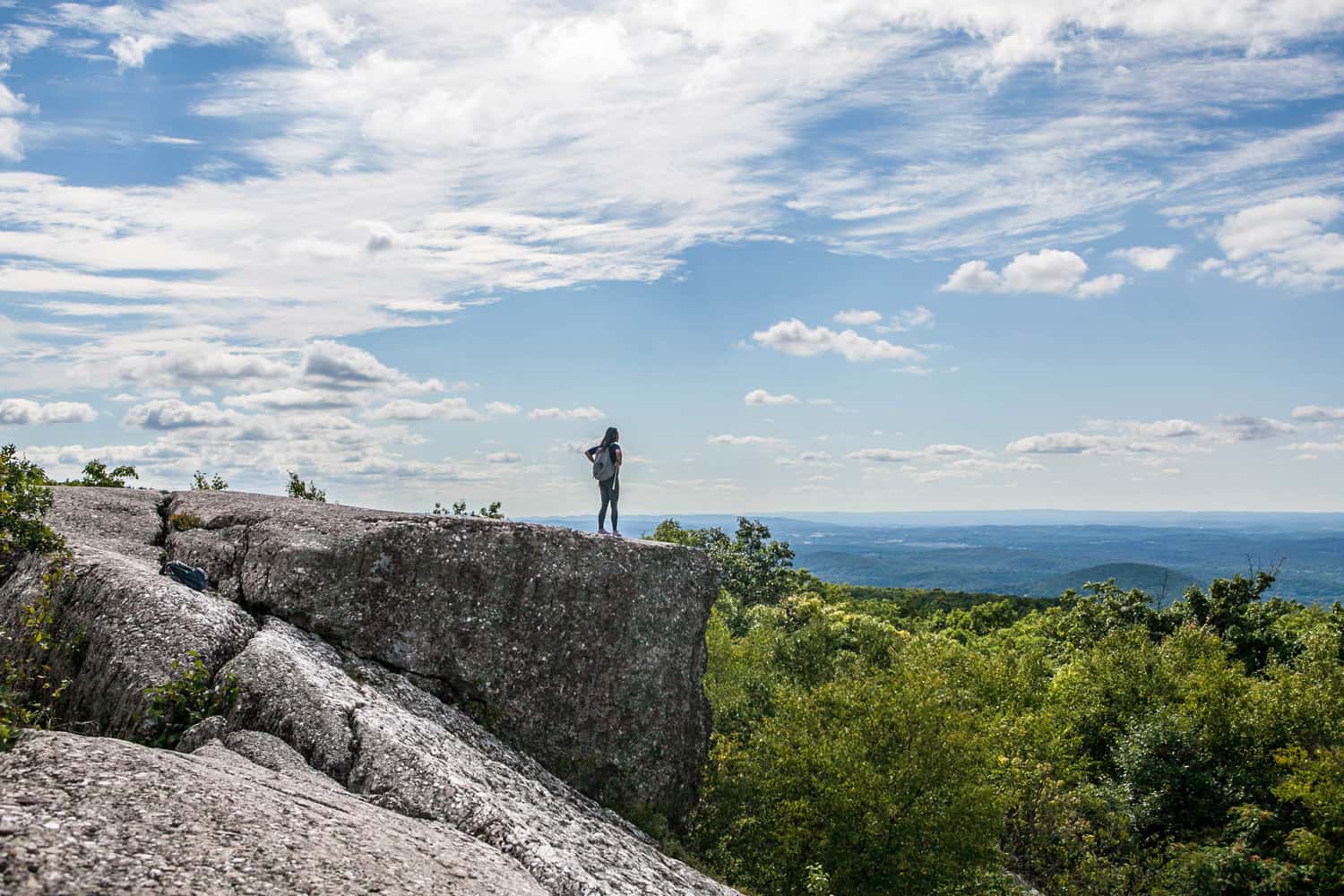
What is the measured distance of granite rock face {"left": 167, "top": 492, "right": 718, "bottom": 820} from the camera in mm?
18484

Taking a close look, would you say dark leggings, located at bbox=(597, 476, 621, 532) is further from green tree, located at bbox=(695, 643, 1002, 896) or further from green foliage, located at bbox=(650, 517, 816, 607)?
green foliage, located at bbox=(650, 517, 816, 607)

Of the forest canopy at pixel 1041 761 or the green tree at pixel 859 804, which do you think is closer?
the green tree at pixel 859 804

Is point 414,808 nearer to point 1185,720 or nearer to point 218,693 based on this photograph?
point 218,693

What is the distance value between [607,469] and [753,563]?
5661 cm

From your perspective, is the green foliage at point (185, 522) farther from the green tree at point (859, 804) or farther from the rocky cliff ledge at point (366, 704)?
the green tree at point (859, 804)

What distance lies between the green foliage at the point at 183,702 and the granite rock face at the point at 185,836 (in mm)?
3029

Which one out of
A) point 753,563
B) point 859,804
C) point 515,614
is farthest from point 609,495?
point 753,563

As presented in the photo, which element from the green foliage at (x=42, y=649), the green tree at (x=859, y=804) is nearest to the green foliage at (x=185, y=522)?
the green foliage at (x=42, y=649)

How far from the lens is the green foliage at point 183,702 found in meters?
13.4

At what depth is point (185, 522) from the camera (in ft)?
66.8

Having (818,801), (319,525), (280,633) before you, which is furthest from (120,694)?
(818,801)

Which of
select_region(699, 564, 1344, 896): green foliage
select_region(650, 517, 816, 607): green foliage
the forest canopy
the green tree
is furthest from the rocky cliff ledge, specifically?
select_region(650, 517, 816, 607): green foliage

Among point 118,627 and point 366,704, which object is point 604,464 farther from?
point 118,627

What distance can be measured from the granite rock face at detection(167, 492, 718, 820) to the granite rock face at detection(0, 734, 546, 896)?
24.8 feet
